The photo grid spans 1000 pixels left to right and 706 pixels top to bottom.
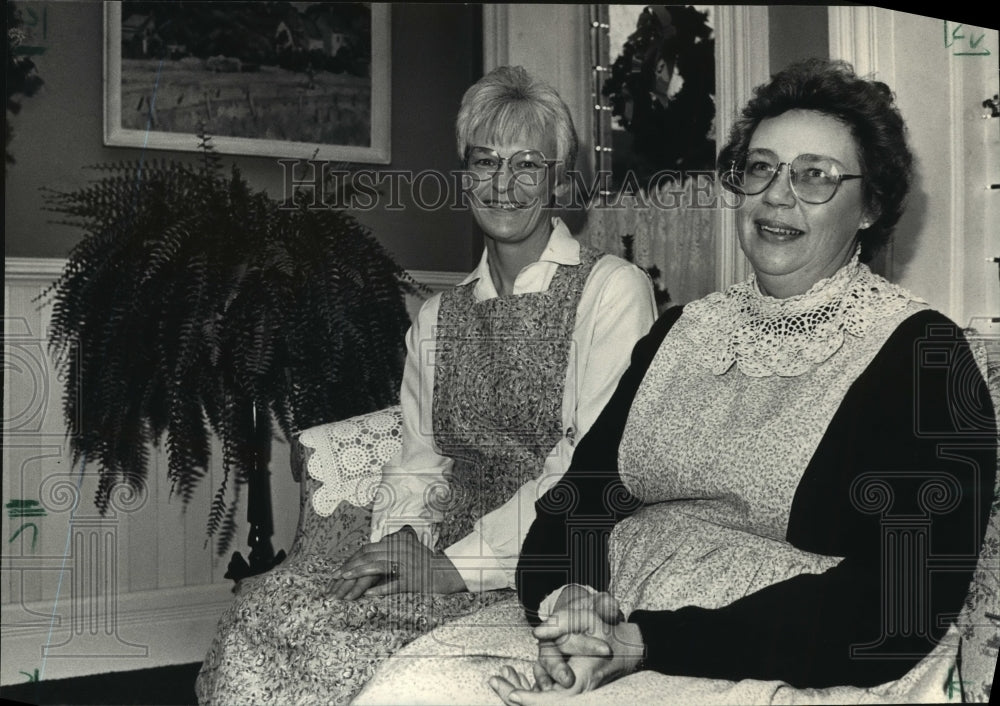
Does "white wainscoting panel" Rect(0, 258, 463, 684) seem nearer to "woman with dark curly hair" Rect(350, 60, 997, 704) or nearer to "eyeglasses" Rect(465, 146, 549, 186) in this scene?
"eyeglasses" Rect(465, 146, 549, 186)

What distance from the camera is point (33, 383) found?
101 inches

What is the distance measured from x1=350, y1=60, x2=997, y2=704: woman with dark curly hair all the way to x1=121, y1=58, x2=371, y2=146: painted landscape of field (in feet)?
5.38

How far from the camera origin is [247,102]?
2758mm

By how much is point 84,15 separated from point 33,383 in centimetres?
98

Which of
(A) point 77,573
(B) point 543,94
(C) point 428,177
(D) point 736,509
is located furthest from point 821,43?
(A) point 77,573

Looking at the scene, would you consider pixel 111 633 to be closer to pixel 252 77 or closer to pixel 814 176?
pixel 252 77

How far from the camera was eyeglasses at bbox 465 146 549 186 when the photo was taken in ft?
5.62

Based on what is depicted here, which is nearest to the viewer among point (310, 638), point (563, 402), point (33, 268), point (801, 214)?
point (801, 214)

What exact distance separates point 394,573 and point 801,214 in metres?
0.84

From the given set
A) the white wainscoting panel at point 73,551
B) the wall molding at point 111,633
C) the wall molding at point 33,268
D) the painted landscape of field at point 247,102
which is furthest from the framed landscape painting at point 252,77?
the wall molding at point 111,633

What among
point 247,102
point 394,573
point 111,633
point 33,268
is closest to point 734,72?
point 394,573

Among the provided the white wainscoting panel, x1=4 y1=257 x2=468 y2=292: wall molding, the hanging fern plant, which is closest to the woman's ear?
the hanging fern plant

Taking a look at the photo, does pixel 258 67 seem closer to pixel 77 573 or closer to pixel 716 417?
pixel 77 573

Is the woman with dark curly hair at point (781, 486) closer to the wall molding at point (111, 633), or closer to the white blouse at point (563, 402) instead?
the white blouse at point (563, 402)
